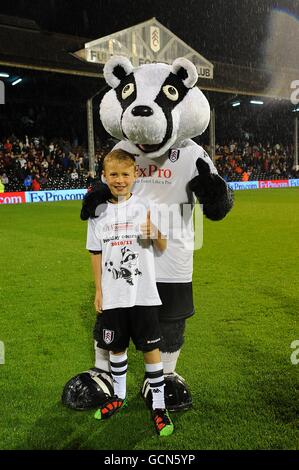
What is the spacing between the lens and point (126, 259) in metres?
2.65

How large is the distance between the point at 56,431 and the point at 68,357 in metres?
1.08

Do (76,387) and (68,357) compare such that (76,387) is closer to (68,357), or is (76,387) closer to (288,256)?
(68,357)

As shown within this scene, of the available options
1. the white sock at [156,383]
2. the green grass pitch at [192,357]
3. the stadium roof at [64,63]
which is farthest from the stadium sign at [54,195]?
the white sock at [156,383]

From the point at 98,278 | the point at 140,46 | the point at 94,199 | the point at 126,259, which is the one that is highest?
the point at 140,46

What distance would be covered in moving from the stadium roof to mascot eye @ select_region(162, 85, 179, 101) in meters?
15.9

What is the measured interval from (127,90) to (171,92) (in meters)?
0.25

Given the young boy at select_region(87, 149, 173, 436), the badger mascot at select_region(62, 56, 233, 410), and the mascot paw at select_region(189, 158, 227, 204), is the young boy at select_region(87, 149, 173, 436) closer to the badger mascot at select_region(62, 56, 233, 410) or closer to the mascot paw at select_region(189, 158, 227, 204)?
the badger mascot at select_region(62, 56, 233, 410)

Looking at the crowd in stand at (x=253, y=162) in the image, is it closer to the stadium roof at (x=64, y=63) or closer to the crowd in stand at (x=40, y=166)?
the stadium roof at (x=64, y=63)

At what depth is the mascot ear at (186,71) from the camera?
9.30 feet

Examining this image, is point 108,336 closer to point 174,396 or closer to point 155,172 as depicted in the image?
point 174,396

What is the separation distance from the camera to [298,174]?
97.9 ft

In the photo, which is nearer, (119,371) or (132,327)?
(132,327)

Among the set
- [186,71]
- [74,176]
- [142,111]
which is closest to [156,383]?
[142,111]
